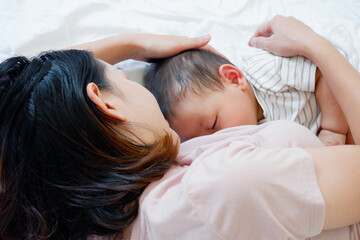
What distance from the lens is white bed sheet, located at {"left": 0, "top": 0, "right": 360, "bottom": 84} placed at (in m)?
1.18

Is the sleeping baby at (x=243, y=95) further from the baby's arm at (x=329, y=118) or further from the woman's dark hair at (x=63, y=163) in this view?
the woman's dark hair at (x=63, y=163)

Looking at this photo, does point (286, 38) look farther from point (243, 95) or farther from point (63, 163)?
point (63, 163)

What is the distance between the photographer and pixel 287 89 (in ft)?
3.27

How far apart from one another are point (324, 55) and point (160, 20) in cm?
68

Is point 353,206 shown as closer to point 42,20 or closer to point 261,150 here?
point 261,150

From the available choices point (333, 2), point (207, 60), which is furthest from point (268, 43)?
point (333, 2)

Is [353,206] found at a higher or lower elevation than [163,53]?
lower

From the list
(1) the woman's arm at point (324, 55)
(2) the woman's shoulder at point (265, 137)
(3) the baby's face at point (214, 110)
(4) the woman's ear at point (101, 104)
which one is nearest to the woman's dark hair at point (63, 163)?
(4) the woman's ear at point (101, 104)

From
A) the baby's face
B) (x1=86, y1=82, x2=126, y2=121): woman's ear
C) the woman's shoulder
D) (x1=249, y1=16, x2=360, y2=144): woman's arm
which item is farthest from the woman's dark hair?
(x1=249, y1=16, x2=360, y2=144): woman's arm

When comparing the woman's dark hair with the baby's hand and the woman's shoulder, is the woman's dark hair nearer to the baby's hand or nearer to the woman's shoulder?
the woman's shoulder

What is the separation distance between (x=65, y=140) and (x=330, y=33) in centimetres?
105

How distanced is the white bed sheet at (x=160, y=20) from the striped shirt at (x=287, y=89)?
0.22 m

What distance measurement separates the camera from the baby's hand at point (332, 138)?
37.6 inches

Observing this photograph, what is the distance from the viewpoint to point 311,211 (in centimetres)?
59
